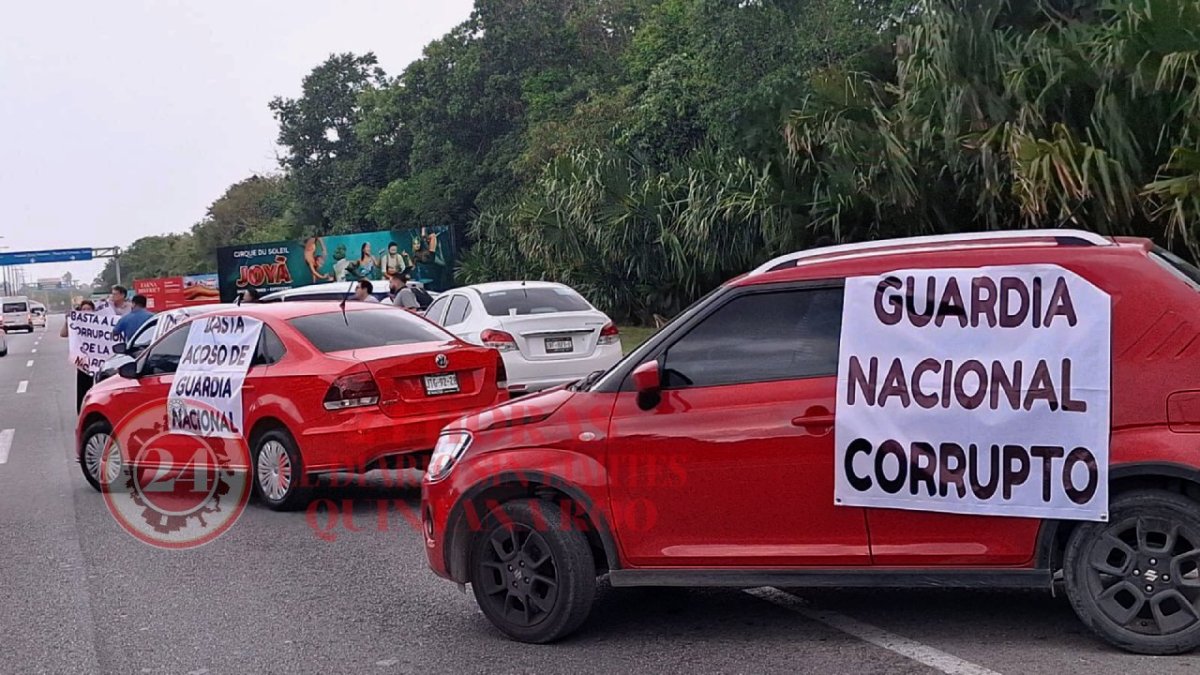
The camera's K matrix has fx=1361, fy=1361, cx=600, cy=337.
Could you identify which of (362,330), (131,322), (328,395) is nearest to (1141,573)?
(328,395)

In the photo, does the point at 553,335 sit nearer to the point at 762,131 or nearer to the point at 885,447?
the point at 762,131

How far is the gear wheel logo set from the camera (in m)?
9.79

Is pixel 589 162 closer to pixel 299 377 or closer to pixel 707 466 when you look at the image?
pixel 299 377

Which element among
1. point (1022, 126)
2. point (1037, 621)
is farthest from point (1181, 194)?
point (1037, 621)

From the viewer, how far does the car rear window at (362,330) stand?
1024cm

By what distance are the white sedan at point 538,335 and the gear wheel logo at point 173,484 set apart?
447 cm

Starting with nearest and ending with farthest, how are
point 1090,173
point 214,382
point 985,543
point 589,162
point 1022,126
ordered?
1. point 985,543
2. point 214,382
3. point 1090,173
4. point 1022,126
5. point 589,162

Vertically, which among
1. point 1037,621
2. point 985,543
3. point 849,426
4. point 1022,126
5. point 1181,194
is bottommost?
point 1037,621

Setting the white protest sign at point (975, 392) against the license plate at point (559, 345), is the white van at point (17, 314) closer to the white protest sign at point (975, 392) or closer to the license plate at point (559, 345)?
the license plate at point (559, 345)

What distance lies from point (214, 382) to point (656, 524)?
5647 millimetres

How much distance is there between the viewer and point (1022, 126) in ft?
51.8

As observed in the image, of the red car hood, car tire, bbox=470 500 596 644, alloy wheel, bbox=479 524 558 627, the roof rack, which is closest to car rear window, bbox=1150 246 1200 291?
the roof rack

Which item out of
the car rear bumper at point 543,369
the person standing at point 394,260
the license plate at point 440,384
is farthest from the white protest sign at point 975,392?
the person standing at point 394,260

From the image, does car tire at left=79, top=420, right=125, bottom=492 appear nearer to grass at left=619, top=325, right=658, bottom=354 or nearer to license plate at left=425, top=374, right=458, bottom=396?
license plate at left=425, top=374, right=458, bottom=396
